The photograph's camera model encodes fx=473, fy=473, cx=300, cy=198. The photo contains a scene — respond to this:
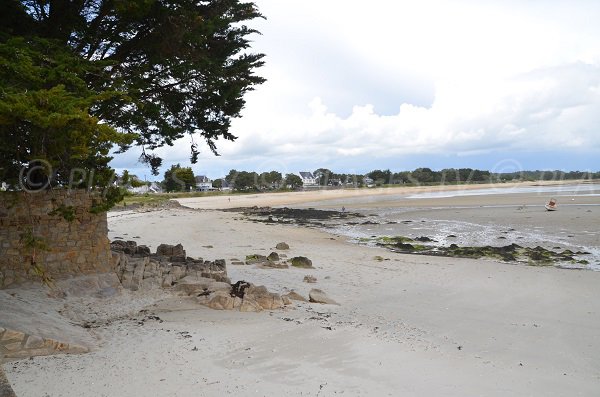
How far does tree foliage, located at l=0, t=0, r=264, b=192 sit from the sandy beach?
2.51 metres

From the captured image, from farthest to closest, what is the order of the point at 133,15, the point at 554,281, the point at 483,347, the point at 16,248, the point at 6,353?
the point at 554,281, the point at 133,15, the point at 16,248, the point at 483,347, the point at 6,353

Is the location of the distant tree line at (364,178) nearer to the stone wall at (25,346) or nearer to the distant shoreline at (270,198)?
the distant shoreline at (270,198)

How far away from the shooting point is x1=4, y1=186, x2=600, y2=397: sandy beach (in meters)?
4.88

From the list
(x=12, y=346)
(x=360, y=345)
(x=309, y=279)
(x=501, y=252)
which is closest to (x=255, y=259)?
(x=309, y=279)

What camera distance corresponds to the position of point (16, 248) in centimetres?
736

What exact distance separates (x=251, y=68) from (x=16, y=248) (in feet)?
19.3

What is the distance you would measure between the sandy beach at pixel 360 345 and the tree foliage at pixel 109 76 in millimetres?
2509

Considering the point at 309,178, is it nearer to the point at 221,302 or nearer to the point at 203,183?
the point at 203,183

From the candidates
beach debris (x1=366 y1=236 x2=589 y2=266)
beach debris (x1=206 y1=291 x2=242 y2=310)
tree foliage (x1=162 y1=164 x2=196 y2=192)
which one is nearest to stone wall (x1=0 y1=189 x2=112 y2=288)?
beach debris (x1=206 y1=291 x2=242 y2=310)

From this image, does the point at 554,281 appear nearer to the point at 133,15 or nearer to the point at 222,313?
the point at 222,313

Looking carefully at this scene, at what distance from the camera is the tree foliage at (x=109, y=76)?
5594 mm

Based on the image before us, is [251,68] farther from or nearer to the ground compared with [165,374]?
farther from the ground

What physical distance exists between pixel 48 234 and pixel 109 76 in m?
2.79

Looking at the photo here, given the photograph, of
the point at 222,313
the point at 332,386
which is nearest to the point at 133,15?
the point at 222,313
